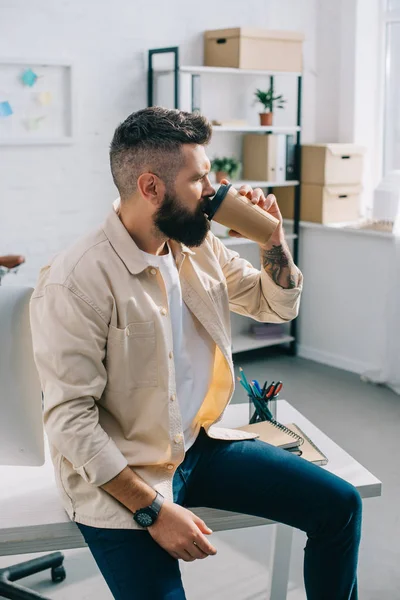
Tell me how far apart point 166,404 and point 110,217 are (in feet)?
1.33

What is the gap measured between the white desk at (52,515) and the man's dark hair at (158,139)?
0.69m

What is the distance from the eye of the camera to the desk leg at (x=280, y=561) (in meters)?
2.05

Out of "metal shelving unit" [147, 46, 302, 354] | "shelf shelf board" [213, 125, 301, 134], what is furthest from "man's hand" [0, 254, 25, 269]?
"shelf shelf board" [213, 125, 301, 134]

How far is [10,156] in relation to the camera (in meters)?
3.77

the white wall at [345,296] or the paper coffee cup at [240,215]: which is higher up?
the paper coffee cup at [240,215]

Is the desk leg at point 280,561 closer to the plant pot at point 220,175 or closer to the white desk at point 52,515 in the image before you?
the white desk at point 52,515

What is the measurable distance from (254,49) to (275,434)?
2.73 meters

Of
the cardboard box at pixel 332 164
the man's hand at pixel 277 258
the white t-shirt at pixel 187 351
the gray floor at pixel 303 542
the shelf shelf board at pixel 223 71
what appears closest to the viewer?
the white t-shirt at pixel 187 351

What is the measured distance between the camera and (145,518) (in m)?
1.53

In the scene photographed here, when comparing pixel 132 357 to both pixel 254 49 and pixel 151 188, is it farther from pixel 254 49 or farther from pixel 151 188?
pixel 254 49

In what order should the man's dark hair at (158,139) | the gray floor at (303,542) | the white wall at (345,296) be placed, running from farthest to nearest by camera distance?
1. the white wall at (345,296)
2. the gray floor at (303,542)
3. the man's dark hair at (158,139)

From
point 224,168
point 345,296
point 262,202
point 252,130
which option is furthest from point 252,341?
point 262,202

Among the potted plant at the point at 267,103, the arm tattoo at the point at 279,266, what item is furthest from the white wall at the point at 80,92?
the arm tattoo at the point at 279,266

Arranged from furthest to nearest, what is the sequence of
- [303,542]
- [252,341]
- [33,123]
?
1. [252,341]
2. [33,123]
3. [303,542]
